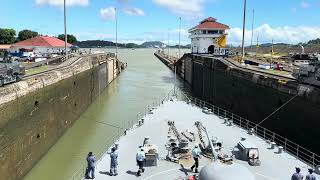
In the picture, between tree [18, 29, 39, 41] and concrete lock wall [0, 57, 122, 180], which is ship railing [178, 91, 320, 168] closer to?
concrete lock wall [0, 57, 122, 180]

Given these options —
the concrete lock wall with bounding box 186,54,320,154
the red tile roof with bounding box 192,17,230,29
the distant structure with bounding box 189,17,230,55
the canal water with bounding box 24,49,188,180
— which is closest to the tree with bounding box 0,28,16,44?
the canal water with bounding box 24,49,188,180

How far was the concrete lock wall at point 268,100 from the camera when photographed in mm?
21000

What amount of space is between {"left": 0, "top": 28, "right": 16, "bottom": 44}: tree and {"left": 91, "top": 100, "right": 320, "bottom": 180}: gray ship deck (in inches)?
3412

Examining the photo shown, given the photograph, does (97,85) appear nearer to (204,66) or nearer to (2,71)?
(204,66)

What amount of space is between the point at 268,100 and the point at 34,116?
15.1 meters

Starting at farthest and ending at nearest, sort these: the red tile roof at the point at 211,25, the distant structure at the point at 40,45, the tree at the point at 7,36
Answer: the tree at the point at 7,36 → the distant structure at the point at 40,45 → the red tile roof at the point at 211,25

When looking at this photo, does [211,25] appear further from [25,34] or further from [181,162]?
[25,34]

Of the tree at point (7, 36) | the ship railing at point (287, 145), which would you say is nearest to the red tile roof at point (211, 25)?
the ship railing at point (287, 145)


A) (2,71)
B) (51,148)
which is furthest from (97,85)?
(2,71)

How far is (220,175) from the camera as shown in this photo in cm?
925

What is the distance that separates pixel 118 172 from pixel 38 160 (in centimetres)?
1102

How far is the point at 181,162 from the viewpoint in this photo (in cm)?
1395

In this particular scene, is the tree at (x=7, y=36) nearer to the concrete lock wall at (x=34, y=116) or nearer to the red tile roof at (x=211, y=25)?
the red tile roof at (x=211, y=25)

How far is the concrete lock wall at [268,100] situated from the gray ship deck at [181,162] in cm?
424
